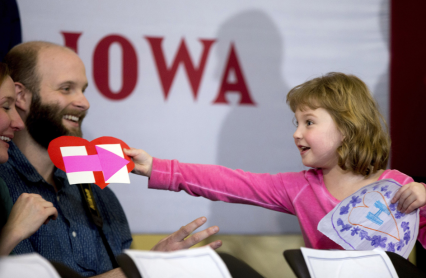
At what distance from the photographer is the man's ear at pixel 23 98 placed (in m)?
1.27

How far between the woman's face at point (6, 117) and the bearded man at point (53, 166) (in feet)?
0.71

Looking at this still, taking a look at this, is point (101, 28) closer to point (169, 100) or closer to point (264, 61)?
point (169, 100)

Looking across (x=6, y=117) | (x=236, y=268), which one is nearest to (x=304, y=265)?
(x=236, y=268)

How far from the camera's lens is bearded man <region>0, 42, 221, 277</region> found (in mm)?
1136

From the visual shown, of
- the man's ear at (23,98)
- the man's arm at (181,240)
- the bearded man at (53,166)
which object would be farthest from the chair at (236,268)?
the man's ear at (23,98)

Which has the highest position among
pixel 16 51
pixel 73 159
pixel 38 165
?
pixel 16 51

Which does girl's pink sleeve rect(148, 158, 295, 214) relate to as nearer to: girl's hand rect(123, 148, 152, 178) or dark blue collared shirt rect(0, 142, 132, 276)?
girl's hand rect(123, 148, 152, 178)

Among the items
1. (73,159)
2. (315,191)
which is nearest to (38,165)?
(73,159)

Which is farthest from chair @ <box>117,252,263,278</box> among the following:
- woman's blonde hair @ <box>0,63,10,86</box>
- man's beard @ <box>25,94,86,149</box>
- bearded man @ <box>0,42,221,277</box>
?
man's beard @ <box>25,94,86,149</box>

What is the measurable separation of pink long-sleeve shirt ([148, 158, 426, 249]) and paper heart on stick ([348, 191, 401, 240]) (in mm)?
242

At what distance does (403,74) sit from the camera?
192 centimetres

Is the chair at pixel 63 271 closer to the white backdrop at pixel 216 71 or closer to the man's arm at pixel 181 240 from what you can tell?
the man's arm at pixel 181 240

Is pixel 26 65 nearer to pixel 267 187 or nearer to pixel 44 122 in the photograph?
pixel 44 122

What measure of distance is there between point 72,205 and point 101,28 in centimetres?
87
